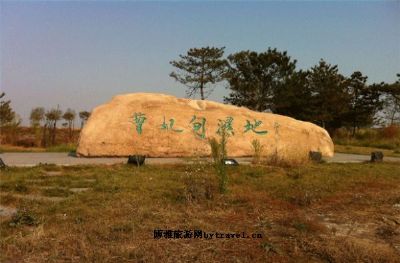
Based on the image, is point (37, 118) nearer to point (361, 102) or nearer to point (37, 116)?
point (37, 116)

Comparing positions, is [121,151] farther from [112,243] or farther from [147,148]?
[112,243]

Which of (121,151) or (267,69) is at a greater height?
(267,69)

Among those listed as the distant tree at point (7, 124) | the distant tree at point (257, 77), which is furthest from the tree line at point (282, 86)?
the distant tree at point (7, 124)

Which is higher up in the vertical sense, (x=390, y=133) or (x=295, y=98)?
(x=295, y=98)

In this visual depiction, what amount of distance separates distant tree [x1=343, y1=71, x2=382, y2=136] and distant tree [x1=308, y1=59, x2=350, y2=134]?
168cm

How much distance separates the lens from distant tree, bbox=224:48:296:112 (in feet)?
99.1

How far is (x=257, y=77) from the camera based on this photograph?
30.6 m

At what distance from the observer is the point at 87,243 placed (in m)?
3.71

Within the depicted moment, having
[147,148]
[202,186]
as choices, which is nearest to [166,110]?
[147,148]

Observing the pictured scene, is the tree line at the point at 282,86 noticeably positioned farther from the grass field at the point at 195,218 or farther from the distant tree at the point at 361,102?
the grass field at the point at 195,218

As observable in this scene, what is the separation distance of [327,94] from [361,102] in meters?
4.99

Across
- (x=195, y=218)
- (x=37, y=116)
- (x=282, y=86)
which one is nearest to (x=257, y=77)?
(x=282, y=86)

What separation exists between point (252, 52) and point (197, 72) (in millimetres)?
5140

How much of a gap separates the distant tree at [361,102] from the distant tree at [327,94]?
5.50ft
